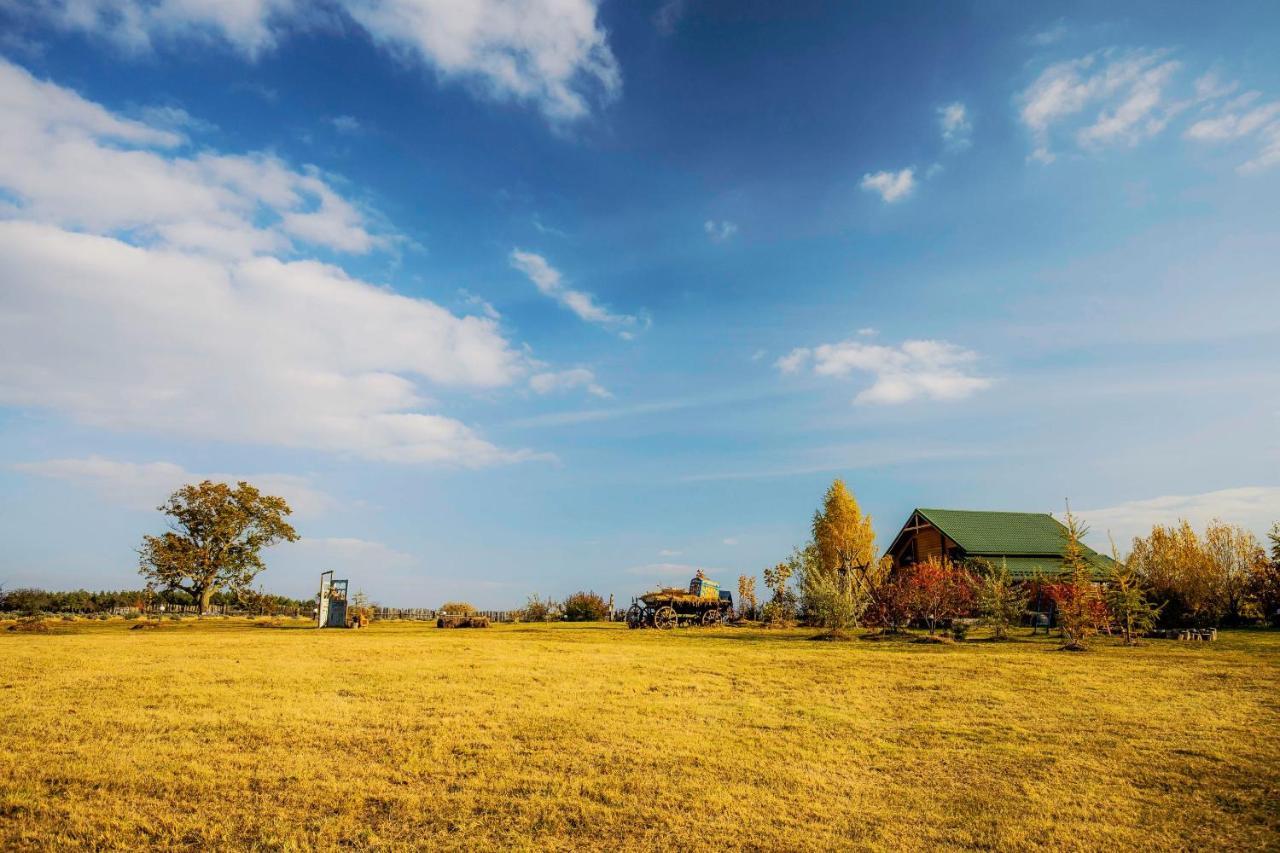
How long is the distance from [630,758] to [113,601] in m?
55.7

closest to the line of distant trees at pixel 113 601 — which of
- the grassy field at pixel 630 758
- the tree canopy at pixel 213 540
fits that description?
the tree canopy at pixel 213 540

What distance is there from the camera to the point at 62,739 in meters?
7.84

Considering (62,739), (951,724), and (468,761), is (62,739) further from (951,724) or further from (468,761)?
(951,724)

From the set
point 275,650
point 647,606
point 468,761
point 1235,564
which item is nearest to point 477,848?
point 468,761

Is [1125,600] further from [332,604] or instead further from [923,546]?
[332,604]

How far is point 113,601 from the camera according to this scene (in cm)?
4881

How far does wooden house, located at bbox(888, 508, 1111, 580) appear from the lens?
38781mm

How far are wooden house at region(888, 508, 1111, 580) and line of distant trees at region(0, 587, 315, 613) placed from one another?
44749mm

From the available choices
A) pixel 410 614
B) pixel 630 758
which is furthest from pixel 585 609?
pixel 630 758

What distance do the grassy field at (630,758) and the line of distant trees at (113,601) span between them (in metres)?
37.8

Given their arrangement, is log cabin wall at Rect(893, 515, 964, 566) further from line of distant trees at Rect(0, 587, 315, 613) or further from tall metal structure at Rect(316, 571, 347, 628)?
line of distant trees at Rect(0, 587, 315, 613)

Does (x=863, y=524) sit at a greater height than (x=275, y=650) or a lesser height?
greater

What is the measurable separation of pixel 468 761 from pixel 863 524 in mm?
50057

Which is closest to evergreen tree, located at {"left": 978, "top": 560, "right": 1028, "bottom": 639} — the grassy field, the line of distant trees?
the grassy field
